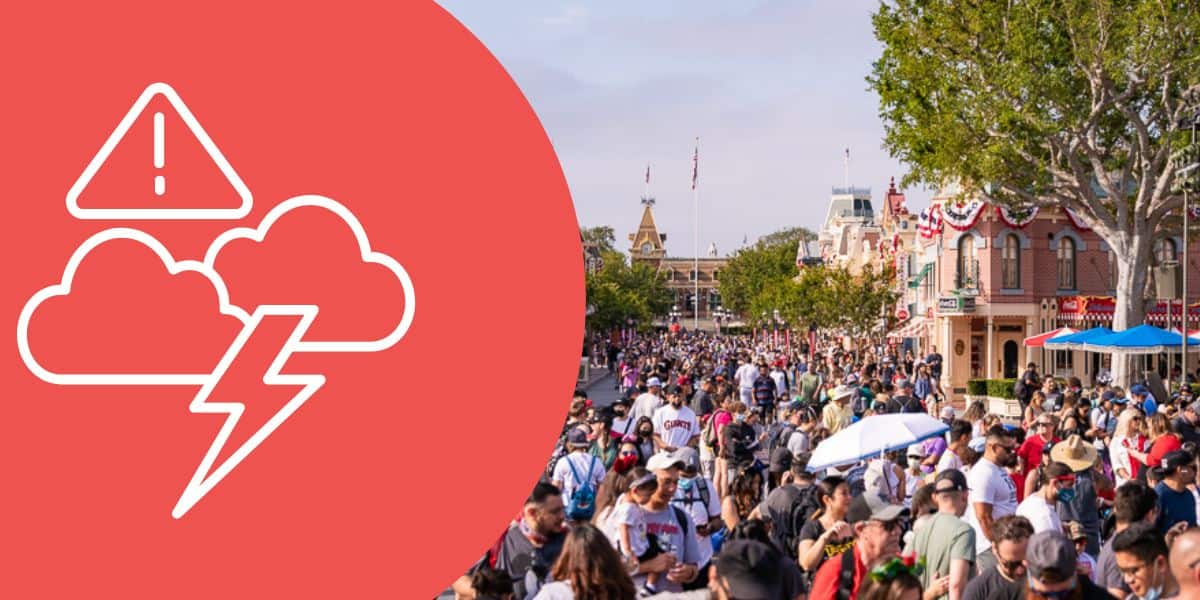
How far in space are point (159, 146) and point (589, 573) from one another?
3.87 m

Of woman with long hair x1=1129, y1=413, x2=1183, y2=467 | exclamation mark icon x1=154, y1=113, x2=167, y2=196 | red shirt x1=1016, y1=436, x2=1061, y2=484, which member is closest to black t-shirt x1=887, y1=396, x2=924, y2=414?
red shirt x1=1016, y1=436, x2=1061, y2=484

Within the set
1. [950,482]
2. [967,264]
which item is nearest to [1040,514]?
[950,482]

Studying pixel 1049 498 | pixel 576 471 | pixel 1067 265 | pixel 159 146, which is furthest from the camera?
pixel 1067 265

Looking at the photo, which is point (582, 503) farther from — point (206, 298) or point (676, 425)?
point (676, 425)

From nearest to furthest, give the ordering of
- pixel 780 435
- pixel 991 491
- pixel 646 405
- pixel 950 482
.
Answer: pixel 950 482 < pixel 991 491 < pixel 780 435 < pixel 646 405

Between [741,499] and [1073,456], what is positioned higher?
[1073,456]

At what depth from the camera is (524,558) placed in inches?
322

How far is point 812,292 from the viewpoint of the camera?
67688 millimetres

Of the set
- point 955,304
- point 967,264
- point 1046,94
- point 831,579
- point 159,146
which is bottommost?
point 831,579

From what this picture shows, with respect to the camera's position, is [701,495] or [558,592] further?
[701,495]

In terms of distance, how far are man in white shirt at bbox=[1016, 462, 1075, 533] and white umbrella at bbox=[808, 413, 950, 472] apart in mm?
2147

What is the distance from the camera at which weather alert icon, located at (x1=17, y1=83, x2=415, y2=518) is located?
320 inches

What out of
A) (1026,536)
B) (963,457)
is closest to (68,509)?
(1026,536)

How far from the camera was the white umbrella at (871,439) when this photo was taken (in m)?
11.5
